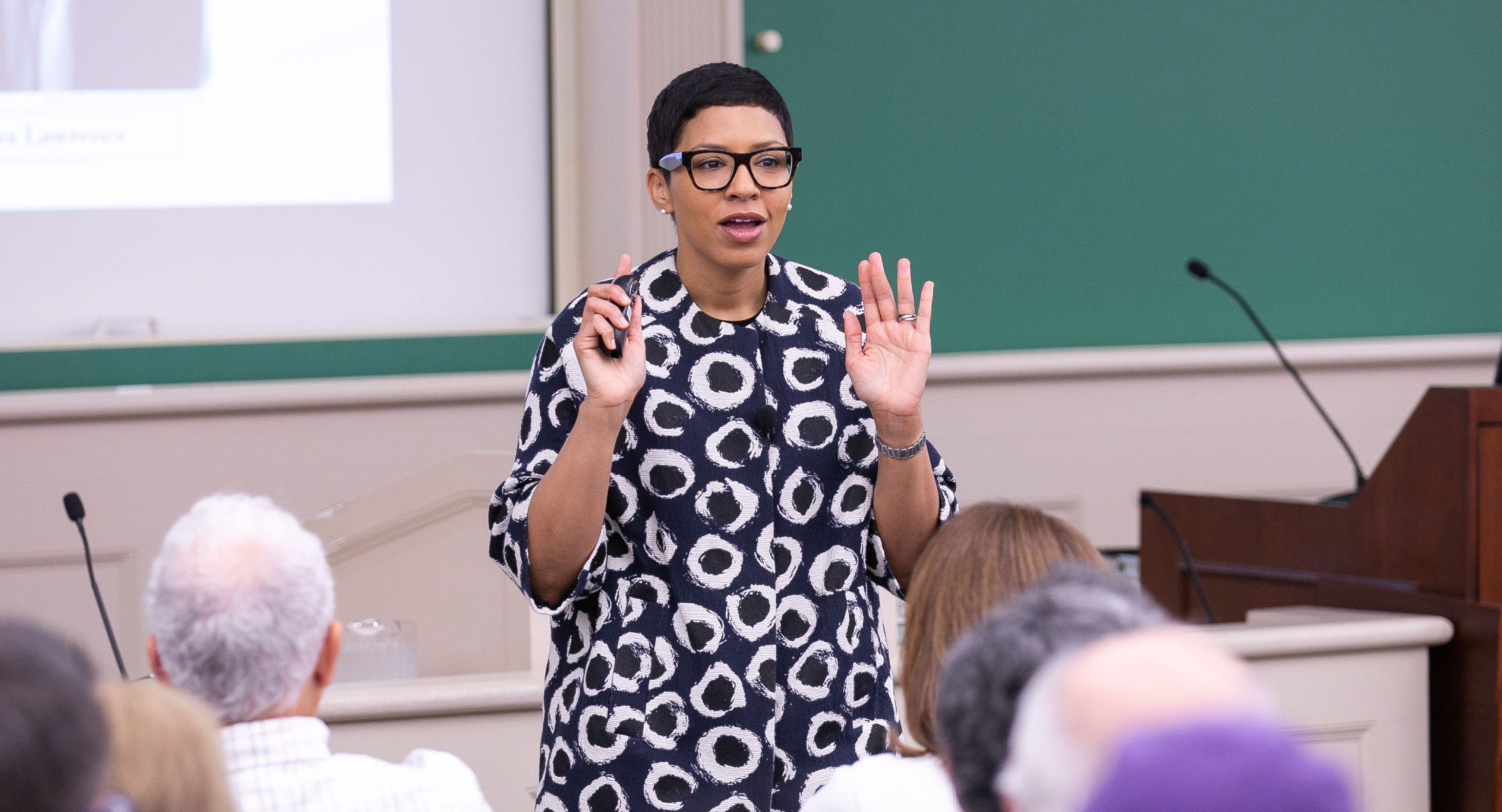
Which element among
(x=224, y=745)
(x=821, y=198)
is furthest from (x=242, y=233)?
(x=224, y=745)

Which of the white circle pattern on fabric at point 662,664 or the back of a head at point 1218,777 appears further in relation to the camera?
the white circle pattern on fabric at point 662,664

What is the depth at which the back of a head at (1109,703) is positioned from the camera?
21.3 inches

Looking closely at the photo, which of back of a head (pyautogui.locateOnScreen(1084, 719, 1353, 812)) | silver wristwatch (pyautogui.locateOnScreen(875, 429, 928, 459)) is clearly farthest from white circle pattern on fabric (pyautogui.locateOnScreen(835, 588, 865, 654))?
back of a head (pyautogui.locateOnScreen(1084, 719, 1353, 812))

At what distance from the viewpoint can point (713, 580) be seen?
1452mm

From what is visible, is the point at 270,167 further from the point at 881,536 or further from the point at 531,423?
the point at 881,536

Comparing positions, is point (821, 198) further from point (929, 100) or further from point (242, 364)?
point (242, 364)

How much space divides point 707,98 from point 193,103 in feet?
9.25

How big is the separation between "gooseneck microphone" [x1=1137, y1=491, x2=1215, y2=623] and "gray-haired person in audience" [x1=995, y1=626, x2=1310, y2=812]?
7.48 feet

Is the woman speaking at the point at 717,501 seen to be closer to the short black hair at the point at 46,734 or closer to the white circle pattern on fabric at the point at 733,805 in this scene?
the white circle pattern on fabric at the point at 733,805

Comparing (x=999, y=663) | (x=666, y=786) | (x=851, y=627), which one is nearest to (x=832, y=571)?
(x=851, y=627)

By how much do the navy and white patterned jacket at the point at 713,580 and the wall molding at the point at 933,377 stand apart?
8.16 ft

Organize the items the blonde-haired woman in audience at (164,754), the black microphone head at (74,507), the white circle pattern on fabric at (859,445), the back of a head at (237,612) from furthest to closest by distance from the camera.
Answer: the black microphone head at (74,507), the white circle pattern on fabric at (859,445), the back of a head at (237,612), the blonde-haired woman in audience at (164,754)

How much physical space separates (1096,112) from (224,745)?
3.91 metres

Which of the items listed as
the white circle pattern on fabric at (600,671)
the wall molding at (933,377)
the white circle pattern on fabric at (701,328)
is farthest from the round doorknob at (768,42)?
the white circle pattern on fabric at (600,671)
